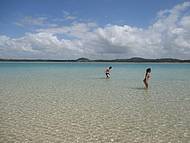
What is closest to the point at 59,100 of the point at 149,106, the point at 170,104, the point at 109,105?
the point at 109,105

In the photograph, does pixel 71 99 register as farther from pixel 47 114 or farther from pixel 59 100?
pixel 47 114

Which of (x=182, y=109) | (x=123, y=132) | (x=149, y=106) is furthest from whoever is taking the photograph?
(x=149, y=106)

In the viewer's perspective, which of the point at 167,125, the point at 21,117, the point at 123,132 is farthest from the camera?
the point at 21,117

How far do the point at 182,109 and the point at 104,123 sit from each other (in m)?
4.54

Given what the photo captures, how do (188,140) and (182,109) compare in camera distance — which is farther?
(182,109)

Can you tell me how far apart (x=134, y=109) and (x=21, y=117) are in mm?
5235

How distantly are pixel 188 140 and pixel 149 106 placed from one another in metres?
4.97

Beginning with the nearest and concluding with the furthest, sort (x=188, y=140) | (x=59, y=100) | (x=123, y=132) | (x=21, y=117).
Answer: (x=188, y=140)
(x=123, y=132)
(x=21, y=117)
(x=59, y=100)

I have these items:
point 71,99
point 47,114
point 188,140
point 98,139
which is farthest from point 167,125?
point 71,99

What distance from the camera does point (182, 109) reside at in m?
11.4

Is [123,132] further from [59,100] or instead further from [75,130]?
[59,100]

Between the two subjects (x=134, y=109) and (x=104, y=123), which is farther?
(x=134, y=109)

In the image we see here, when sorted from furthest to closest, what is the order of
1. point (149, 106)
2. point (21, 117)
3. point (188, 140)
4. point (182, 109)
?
point (149, 106) → point (182, 109) → point (21, 117) → point (188, 140)

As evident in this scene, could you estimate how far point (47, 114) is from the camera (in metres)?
10.4
